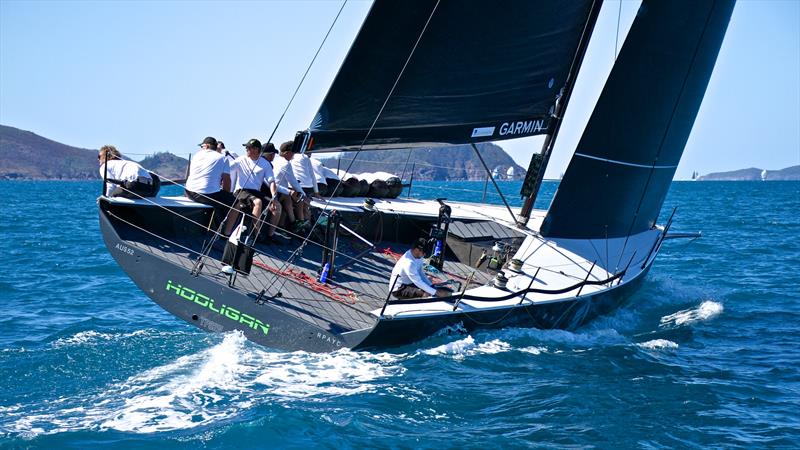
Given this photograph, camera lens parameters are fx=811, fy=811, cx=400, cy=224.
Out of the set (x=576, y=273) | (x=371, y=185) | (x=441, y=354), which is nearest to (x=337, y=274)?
(x=441, y=354)

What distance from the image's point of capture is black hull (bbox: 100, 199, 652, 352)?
9.01 m

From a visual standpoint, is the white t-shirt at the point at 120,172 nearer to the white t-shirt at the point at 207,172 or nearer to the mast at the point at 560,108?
A: the white t-shirt at the point at 207,172

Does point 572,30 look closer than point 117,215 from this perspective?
No

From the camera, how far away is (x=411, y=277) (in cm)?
980

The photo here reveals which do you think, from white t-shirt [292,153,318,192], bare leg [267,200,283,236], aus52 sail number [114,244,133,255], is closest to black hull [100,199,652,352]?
aus52 sail number [114,244,133,255]

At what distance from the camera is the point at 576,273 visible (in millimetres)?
11828

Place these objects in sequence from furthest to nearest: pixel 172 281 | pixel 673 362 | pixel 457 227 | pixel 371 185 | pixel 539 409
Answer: pixel 371 185 < pixel 457 227 < pixel 673 362 < pixel 172 281 < pixel 539 409

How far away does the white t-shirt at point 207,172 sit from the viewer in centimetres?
1106

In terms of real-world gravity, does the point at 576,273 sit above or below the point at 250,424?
above

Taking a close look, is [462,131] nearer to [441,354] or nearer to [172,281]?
[441,354]

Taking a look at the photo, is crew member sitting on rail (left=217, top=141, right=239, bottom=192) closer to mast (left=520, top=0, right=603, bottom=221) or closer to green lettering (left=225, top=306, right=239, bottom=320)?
green lettering (left=225, top=306, right=239, bottom=320)

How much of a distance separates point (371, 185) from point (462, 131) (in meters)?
4.38

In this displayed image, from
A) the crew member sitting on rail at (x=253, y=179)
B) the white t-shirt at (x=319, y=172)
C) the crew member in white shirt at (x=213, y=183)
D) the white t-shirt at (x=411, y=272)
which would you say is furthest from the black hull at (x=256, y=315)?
the white t-shirt at (x=319, y=172)

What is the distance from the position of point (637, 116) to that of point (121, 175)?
301 inches
